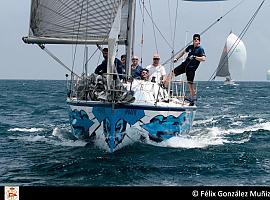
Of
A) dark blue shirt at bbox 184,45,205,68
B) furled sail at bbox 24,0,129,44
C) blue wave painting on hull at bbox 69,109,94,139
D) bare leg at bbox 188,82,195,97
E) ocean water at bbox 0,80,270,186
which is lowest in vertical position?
ocean water at bbox 0,80,270,186

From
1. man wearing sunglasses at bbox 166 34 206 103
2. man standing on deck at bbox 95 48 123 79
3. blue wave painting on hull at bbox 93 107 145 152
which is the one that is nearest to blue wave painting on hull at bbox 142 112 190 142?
blue wave painting on hull at bbox 93 107 145 152

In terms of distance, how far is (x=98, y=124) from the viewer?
35.8ft

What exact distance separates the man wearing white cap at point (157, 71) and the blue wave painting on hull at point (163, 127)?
194 centimetres

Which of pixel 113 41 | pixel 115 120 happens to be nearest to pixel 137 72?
pixel 113 41

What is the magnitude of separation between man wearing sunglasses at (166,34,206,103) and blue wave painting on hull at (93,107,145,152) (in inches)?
93.4

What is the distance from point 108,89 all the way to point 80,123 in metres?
1.37

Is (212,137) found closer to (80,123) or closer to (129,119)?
(129,119)

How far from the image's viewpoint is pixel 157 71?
13.7 m

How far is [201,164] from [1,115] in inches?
490

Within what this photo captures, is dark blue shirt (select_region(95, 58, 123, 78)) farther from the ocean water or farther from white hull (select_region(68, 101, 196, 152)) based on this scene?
the ocean water

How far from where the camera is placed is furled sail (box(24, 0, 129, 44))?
11.7 m

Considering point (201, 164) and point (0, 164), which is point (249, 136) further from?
point (0, 164)

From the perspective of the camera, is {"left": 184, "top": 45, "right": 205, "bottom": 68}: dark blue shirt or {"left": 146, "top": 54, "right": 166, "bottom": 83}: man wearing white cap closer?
{"left": 184, "top": 45, "right": 205, "bottom": 68}: dark blue shirt
